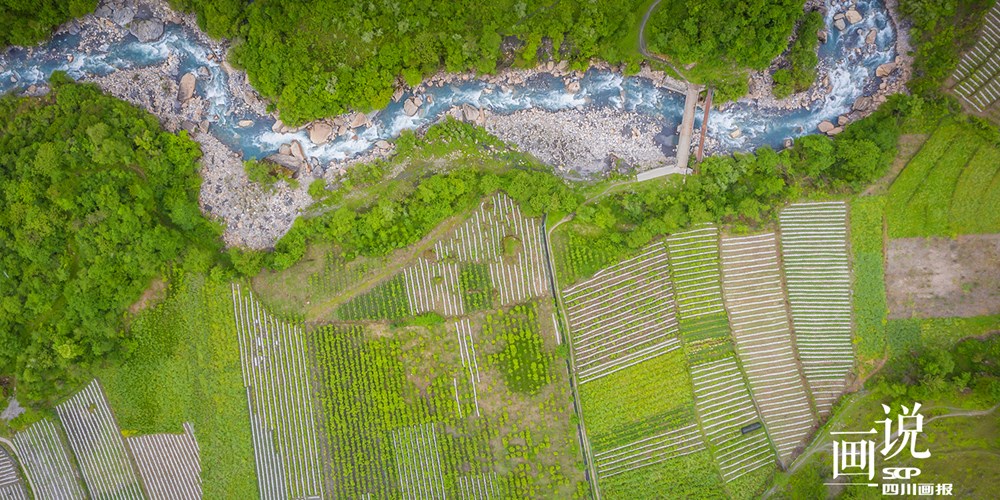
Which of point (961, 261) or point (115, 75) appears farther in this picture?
point (115, 75)

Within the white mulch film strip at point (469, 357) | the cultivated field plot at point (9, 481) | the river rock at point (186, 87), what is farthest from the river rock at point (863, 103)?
the cultivated field plot at point (9, 481)

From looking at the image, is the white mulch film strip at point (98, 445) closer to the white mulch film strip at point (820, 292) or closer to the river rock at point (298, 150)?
the river rock at point (298, 150)

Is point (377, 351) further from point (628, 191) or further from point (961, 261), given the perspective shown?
point (961, 261)

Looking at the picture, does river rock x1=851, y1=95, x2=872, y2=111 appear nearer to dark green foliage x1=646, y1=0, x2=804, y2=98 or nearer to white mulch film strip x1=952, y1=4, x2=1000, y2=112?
white mulch film strip x1=952, y1=4, x2=1000, y2=112

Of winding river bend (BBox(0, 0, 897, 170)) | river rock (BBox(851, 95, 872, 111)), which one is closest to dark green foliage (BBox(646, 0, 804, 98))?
winding river bend (BBox(0, 0, 897, 170))

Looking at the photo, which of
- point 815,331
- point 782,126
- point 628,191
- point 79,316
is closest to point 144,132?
point 79,316

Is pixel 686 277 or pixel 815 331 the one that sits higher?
pixel 686 277
